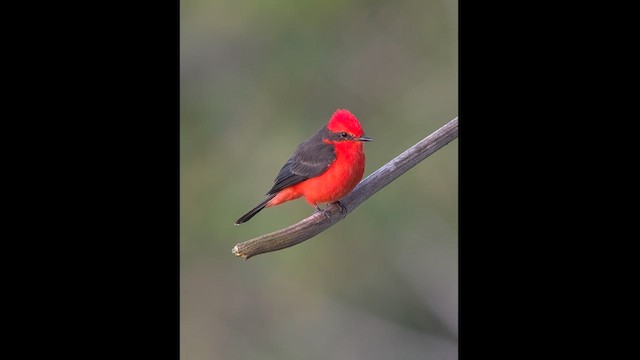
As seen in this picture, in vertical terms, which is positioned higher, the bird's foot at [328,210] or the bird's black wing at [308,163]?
the bird's black wing at [308,163]

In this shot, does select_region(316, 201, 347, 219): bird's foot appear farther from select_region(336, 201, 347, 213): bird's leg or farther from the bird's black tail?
the bird's black tail

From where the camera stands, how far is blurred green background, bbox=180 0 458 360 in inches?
216

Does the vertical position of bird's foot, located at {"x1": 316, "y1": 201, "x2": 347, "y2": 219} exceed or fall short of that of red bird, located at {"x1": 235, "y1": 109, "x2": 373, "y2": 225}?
it falls short

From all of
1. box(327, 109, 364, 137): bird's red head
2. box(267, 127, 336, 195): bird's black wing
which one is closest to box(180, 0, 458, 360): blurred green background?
box(267, 127, 336, 195): bird's black wing

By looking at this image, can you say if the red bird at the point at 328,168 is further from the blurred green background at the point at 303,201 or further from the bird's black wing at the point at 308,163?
the blurred green background at the point at 303,201

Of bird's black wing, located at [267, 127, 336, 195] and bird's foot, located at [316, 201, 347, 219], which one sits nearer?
bird's foot, located at [316, 201, 347, 219]

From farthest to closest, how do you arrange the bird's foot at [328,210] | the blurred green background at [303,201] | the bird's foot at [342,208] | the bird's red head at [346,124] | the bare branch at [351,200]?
the blurred green background at [303,201]
the bird's red head at [346,124]
the bird's foot at [342,208]
the bird's foot at [328,210]
the bare branch at [351,200]

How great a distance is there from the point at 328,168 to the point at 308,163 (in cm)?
15

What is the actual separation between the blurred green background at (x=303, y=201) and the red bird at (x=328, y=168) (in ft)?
5.77

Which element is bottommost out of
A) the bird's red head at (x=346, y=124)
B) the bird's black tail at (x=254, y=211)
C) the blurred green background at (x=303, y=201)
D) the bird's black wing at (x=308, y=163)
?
the blurred green background at (x=303, y=201)

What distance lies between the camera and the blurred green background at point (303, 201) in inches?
216

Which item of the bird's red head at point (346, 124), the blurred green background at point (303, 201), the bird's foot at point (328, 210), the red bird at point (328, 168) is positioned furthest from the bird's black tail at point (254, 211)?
the blurred green background at point (303, 201)
